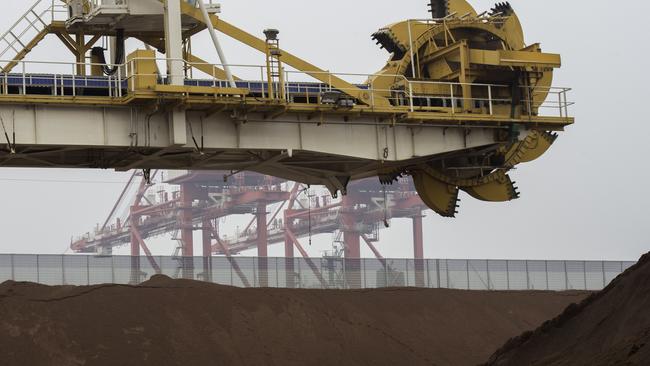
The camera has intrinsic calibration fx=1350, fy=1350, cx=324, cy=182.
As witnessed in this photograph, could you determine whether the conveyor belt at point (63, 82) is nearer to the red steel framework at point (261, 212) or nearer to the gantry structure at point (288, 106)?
the gantry structure at point (288, 106)

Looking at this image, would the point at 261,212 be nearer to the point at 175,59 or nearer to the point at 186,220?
the point at 186,220

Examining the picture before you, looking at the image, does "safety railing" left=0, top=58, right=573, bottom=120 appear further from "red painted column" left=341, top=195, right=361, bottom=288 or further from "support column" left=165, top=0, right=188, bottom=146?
"red painted column" left=341, top=195, right=361, bottom=288

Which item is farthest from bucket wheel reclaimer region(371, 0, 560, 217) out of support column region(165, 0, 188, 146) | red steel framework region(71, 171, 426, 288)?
red steel framework region(71, 171, 426, 288)

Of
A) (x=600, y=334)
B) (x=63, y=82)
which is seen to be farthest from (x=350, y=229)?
(x=600, y=334)

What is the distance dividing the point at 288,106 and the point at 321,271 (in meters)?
13.6

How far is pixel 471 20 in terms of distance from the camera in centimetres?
3981

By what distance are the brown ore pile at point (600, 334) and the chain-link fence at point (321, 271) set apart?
16138 millimetres

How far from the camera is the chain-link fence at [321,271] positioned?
41.7 m

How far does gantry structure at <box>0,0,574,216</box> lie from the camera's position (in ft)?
106

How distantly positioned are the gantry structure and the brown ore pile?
813cm

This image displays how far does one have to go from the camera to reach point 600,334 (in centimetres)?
2583

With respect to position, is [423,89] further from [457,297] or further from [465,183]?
[457,297]

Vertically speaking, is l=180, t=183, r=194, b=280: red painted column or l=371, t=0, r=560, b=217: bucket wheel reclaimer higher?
l=371, t=0, r=560, b=217: bucket wheel reclaimer

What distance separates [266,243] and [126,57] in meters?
132
